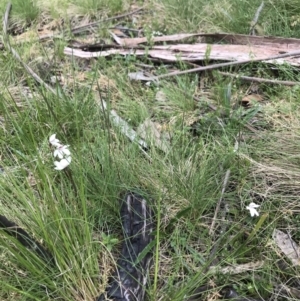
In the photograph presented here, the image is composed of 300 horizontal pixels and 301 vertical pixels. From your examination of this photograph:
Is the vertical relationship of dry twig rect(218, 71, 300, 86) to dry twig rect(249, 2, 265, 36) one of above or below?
below

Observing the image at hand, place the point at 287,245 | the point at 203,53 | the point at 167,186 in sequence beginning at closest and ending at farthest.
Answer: the point at 287,245 < the point at 167,186 < the point at 203,53

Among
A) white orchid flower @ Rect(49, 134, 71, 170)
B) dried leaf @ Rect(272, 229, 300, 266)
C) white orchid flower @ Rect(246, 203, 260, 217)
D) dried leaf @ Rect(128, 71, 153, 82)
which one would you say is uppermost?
white orchid flower @ Rect(49, 134, 71, 170)

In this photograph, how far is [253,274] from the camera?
1.62 meters

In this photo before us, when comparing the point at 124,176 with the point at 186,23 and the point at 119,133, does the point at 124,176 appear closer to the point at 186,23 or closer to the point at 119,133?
the point at 119,133

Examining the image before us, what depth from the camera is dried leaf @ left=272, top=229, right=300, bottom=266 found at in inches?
66.8

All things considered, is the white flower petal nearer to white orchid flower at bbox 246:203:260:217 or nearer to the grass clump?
the grass clump

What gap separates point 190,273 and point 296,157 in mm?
831

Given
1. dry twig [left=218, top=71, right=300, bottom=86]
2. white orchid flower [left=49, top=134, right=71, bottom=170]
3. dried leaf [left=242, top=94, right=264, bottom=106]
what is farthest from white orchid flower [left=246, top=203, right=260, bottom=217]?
dry twig [left=218, top=71, right=300, bottom=86]

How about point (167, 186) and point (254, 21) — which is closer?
point (167, 186)

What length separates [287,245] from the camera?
5.74ft

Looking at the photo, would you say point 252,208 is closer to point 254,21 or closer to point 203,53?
point 203,53

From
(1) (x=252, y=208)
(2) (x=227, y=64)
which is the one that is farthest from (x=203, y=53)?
(1) (x=252, y=208)

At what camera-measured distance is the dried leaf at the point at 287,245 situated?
5.57ft

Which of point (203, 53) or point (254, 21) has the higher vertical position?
point (254, 21)
